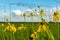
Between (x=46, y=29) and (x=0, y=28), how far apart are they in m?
1.47

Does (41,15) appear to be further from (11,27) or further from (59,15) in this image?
(11,27)

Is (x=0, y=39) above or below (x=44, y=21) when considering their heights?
below

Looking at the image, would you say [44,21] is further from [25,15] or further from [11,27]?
[25,15]

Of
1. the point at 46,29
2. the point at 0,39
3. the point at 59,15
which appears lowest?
the point at 0,39

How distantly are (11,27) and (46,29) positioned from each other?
65cm

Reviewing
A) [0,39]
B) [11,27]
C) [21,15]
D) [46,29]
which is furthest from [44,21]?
[0,39]

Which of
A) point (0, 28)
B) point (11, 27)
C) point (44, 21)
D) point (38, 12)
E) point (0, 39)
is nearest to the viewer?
point (44, 21)

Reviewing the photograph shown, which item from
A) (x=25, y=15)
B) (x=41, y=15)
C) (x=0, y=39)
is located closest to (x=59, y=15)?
(x=41, y=15)

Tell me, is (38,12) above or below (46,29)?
above

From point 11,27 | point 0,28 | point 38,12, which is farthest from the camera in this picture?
point 0,28

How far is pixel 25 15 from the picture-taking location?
7.87ft

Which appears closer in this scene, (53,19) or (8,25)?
(53,19)

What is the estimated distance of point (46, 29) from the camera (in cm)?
155

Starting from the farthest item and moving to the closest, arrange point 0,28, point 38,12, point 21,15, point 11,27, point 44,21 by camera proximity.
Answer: point 0,28 < point 21,15 < point 11,27 < point 38,12 < point 44,21
